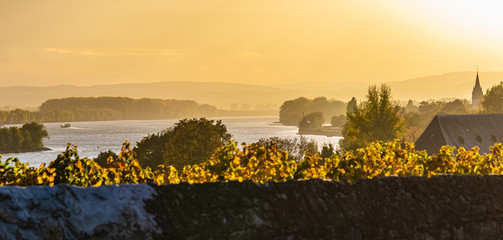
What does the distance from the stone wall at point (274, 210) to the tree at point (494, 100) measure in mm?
116052

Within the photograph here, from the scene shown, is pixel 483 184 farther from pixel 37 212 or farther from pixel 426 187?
pixel 37 212

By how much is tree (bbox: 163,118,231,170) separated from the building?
75.1 ft

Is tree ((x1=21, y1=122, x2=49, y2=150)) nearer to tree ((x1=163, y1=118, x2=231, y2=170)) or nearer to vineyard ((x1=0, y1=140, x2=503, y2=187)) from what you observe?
tree ((x1=163, y1=118, x2=231, y2=170))

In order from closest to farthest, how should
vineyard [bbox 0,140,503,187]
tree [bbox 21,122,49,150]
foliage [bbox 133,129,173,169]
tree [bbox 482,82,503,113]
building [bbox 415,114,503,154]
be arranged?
vineyard [bbox 0,140,503,187] < foliage [bbox 133,129,173,169] < building [bbox 415,114,503,154] < tree [bbox 482,82,503,113] < tree [bbox 21,122,49,150]

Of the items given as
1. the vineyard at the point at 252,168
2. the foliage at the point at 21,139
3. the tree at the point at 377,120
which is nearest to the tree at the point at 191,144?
the tree at the point at 377,120

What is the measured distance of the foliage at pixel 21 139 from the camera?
154 meters

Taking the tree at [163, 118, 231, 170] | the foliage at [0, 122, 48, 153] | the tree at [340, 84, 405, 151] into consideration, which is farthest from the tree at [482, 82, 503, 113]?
the foliage at [0, 122, 48, 153]

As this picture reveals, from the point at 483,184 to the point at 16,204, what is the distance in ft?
19.5

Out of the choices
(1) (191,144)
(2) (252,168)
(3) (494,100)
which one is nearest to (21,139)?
(1) (191,144)

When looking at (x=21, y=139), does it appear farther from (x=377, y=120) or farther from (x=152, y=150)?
(x=377, y=120)

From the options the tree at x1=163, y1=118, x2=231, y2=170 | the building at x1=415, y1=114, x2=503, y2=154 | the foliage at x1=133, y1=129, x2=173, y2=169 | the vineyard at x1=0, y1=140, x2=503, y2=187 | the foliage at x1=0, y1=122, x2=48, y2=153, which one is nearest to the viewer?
the vineyard at x1=0, y1=140, x2=503, y2=187

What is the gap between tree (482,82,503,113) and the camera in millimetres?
116181

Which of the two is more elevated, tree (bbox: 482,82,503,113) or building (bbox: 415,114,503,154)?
tree (bbox: 482,82,503,113)

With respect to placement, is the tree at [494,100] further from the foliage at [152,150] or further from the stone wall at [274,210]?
the stone wall at [274,210]
